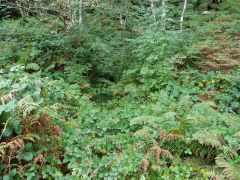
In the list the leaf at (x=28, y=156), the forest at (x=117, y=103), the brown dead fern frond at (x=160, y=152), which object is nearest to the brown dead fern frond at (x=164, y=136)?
the forest at (x=117, y=103)

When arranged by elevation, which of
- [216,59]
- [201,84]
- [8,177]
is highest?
[216,59]

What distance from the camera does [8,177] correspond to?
2.01 meters

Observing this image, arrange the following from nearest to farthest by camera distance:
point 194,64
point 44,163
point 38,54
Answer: point 44,163 → point 194,64 → point 38,54

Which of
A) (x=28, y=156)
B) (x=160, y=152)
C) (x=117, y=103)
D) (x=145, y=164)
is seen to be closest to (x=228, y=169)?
(x=160, y=152)

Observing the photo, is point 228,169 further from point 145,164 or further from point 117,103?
point 117,103

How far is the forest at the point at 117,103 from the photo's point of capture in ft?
7.70

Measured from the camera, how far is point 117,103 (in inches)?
201

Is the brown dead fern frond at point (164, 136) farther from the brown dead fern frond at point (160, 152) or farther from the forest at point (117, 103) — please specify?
the brown dead fern frond at point (160, 152)

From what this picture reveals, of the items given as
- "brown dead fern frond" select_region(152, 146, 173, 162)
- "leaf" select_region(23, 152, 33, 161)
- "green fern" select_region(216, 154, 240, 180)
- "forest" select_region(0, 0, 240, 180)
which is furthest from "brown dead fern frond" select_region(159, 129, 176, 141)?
"leaf" select_region(23, 152, 33, 161)

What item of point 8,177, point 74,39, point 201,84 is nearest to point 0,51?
point 74,39

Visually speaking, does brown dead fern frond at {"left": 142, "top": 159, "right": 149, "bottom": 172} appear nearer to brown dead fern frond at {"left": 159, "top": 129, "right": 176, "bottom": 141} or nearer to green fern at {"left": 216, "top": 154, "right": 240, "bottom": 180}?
brown dead fern frond at {"left": 159, "top": 129, "right": 176, "bottom": 141}

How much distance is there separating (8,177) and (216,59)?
553 centimetres

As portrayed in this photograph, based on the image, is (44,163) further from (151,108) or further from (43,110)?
(151,108)

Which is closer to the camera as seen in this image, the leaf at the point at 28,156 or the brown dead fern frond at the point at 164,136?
the leaf at the point at 28,156
